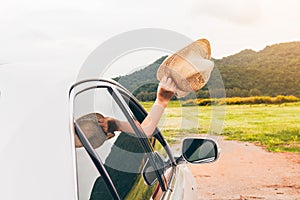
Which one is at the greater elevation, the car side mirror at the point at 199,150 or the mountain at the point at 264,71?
the car side mirror at the point at 199,150

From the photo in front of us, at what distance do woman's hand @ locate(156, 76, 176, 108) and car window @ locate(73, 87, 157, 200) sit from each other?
0.59m

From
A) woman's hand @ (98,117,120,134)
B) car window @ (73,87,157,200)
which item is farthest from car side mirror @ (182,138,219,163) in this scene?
woman's hand @ (98,117,120,134)

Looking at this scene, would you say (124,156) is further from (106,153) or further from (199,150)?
(199,150)

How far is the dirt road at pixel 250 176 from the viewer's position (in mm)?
8523

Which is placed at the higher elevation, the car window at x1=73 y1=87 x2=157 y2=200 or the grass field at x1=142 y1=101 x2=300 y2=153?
the car window at x1=73 y1=87 x2=157 y2=200

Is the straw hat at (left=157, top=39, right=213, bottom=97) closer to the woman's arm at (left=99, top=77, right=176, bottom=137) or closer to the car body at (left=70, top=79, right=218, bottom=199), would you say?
the woman's arm at (left=99, top=77, right=176, bottom=137)

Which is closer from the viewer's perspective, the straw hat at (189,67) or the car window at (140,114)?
the car window at (140,114)

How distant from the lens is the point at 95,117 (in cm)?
179

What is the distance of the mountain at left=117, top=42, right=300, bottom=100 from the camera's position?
67.2 feet

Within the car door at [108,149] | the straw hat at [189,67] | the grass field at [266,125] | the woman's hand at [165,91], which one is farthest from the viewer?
the grass field at [266,125]

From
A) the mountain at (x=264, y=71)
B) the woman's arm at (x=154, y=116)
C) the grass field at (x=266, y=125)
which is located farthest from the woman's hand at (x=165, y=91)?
the mountain at (x=264, y=71)

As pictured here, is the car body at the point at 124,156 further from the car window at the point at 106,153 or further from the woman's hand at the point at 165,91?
the woman's hand at the point at 165,91

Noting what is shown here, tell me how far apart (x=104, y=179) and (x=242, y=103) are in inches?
745

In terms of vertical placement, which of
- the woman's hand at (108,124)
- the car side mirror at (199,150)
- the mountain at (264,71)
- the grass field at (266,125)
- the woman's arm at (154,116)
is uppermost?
the woman's hand at (108,124)
